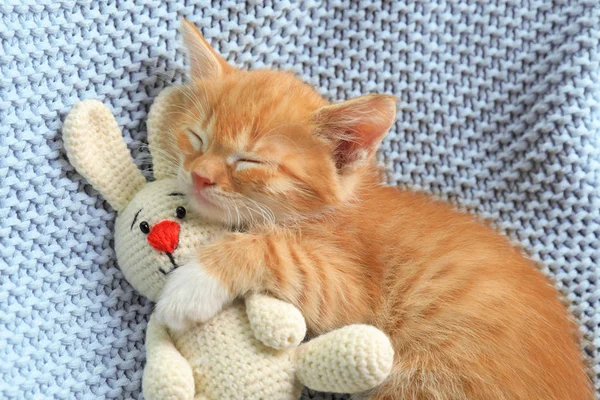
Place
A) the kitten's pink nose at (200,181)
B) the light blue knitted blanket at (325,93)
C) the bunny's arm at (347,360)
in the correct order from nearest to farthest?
the bunny's arm at (347,360) → the kitten's pink nose at (200,181) → the light blue knitted blanket at (325,93)

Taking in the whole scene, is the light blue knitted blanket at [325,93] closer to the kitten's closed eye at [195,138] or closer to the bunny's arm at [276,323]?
the kitten's closed eye at [195,138]

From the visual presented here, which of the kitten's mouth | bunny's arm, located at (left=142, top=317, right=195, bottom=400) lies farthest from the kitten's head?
bunny's arm, located at (left=142, top=317, right=195, bottom=400)

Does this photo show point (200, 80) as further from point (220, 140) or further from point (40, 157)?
point (40, 157)

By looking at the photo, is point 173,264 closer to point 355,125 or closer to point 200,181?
point 200,181

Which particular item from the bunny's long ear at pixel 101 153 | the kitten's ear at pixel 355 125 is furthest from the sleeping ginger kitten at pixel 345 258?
the bunny's long ear at pixel 101 153

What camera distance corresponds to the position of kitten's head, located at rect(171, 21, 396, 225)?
1.12 meters

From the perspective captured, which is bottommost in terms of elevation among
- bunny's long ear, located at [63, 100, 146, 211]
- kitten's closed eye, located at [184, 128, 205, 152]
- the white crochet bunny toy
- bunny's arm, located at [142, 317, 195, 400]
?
bunny's arm, located at [142, 317, 195, 400]

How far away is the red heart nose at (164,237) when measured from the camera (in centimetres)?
110

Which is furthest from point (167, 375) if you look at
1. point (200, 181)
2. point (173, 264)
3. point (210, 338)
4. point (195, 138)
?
point (195, 138)

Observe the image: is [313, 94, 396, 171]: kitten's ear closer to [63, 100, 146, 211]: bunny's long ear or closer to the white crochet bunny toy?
the white crochet bunny toy

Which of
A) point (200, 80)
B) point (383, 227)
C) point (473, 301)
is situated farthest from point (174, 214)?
point (473, 301)

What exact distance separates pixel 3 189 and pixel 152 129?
306 millimetres

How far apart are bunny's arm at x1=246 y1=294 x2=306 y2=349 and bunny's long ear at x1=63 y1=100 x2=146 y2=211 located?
39 centimetres

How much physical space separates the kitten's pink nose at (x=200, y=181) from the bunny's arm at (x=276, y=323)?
22 cm
